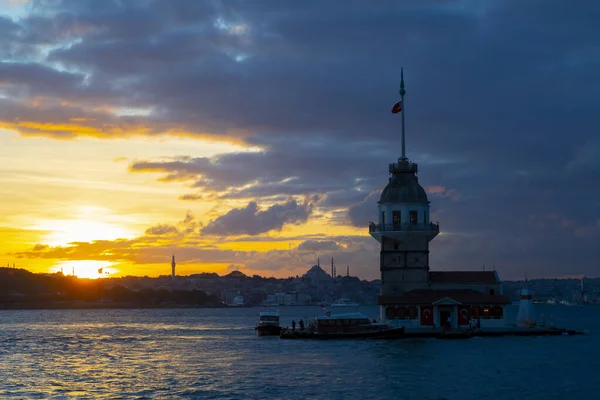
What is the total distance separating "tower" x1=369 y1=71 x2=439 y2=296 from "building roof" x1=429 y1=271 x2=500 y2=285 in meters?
2.18

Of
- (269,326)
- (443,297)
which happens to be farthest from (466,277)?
(269,326)

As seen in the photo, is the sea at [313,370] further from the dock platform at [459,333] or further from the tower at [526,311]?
the tower at [526,311]

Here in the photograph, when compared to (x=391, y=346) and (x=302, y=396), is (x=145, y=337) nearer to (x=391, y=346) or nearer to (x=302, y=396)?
(x=391, y=346)

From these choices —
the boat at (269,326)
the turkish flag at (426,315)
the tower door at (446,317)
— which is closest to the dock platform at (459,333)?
the turkish flag at (426,315)

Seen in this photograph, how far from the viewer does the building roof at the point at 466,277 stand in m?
98.1

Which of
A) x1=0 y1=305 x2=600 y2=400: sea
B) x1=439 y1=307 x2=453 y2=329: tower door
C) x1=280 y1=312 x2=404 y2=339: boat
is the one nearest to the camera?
x1=0 y1=305 x2=600 y2=400: sea

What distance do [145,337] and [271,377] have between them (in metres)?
60.4

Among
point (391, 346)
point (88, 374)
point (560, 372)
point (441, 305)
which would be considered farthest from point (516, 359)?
point (88, 374)

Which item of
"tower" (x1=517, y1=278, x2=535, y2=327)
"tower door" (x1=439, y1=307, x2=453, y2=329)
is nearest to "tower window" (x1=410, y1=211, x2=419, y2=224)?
"tower door" (x1=439, y1=307, x2=453, y2=329)

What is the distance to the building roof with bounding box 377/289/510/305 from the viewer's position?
3679 inches

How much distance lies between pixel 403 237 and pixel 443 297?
9193 mm

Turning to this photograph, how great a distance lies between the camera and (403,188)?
Answer: 101500 mm

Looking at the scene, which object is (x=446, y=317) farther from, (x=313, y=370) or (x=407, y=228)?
(x=313, y=370)

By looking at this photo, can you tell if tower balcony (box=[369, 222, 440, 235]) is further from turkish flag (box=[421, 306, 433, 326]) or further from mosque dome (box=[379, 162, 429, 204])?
turkish flag (box=[421, 306, 433, 326])
